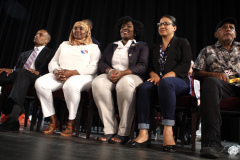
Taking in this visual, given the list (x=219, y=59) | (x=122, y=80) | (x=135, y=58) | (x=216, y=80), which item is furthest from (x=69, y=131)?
(x=219, y=59)

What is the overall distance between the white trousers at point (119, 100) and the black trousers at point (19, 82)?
2.30 ft

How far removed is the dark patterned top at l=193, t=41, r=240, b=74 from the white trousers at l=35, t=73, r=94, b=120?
1.03 meters


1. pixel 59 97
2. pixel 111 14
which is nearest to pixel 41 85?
pixel 59 97

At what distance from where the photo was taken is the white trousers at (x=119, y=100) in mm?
1738

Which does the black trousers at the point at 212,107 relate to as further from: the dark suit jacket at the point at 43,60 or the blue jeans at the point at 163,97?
the dark suit jacket at the point at 43,60

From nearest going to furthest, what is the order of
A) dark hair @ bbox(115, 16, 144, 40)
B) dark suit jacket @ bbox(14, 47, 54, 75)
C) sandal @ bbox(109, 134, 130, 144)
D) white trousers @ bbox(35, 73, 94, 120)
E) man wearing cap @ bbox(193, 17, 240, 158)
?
man wearing cap @ bbox(193, 17, 240, 158) < sandal @ bbox(109, 134, 130, 144) < white trousers @ bbox(35, 73, 94, 120) < dark hair @ bbox(115, 16, 144, 40) < dark suit jacket @ bbox(14, 47, 54, 75)

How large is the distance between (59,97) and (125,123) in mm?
814

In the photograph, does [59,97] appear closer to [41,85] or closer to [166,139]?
[41,85]

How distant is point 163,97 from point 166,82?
11 centimetres

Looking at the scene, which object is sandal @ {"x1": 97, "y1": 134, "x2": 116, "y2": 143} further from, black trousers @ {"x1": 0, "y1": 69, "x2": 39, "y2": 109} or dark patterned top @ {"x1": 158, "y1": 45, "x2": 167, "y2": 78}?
black trousers @ {"x1": 0, "y1": 69, "x2": 39, "y2": 109}

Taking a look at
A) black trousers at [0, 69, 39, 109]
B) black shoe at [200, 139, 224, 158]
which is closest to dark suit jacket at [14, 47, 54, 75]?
black trousers at [0, 69, 39, 109]

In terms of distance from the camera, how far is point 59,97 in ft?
→ 7.22

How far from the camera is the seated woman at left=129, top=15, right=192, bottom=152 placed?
153 cm

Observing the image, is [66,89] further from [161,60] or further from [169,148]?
[169,148]
